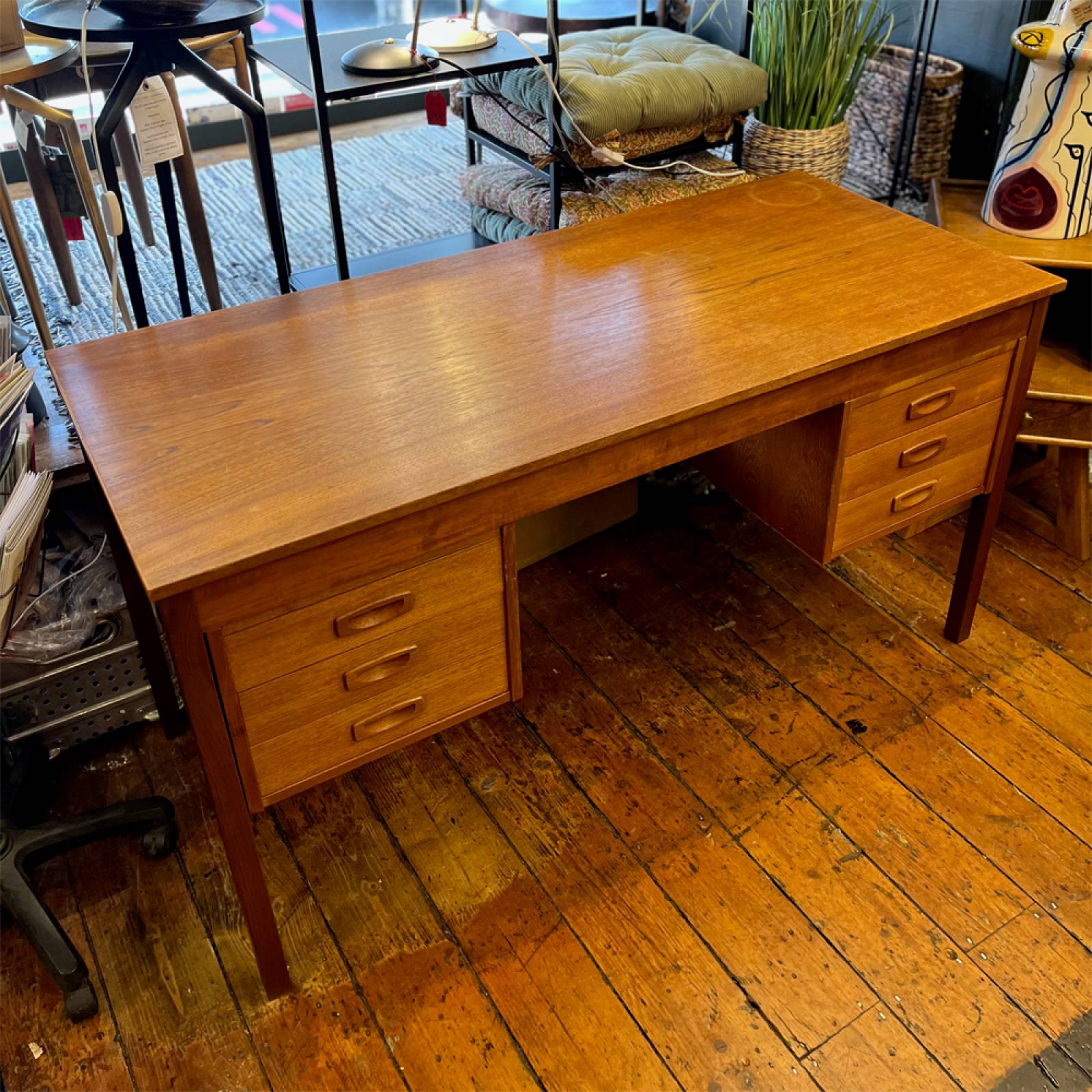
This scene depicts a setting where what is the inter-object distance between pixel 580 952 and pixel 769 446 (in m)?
0.82

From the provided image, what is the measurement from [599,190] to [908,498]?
91cm

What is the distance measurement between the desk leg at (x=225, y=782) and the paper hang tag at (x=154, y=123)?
86 cm

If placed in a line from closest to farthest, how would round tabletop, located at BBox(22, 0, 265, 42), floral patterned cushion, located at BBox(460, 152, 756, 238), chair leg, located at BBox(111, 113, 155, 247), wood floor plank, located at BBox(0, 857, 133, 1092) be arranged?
1. wood floor plank, located at BBox(0, 857, 133, 1092)
2. round tabletop, located at BBox(22, 0, 265, 42)
3. floral patterned cushion, located at BBox(460, 152, 756, 238)
4. chair leg, located at BBox(111, 113, 155, 247)

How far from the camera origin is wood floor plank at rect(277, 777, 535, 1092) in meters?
1.41

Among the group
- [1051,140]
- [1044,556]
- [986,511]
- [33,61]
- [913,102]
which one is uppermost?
[33,61]

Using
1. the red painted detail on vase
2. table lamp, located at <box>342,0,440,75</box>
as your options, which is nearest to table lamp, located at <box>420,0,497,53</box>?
table lamp, located at <box>342,0,440,75</box>

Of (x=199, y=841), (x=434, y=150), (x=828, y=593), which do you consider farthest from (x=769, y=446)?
(x=434, y=150)

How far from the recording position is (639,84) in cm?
207

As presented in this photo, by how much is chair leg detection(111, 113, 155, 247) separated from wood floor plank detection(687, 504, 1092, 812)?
1582 mm

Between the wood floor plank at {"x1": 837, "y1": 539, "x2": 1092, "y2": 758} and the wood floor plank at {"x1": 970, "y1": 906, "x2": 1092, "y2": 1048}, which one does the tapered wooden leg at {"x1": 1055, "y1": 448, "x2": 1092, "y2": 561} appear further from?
the wood floor plank at {"x1": 970, "y1": 906, "x2": 1092, "y2": 1048}

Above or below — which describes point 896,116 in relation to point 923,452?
above

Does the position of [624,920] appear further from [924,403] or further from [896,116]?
[896,116]

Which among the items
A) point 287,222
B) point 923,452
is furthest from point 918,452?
point 287,222

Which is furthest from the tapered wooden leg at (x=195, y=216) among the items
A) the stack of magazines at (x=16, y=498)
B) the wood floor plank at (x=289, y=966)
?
the wood floor plank at (x=289, y=966)
